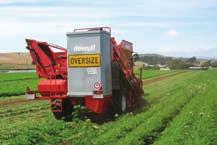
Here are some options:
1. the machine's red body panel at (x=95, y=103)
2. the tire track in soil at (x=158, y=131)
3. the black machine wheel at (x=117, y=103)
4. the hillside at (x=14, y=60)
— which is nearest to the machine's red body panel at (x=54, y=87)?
the machine's red body panel at (x=95, y=103)

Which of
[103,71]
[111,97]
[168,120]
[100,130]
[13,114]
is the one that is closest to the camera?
[100,130]

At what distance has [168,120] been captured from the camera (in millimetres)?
16031

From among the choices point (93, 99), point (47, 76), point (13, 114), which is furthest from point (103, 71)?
point (13, 114)

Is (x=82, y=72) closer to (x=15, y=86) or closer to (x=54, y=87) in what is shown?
(x=54, y=87)

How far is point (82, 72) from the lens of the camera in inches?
672

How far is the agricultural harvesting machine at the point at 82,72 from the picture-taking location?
55.5 ft

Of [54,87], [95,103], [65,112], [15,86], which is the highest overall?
[54,87]

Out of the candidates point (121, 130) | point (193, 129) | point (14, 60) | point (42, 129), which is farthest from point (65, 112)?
point (14, 60)

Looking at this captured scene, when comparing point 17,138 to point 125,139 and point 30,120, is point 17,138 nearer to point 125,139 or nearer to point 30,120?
point 125,139

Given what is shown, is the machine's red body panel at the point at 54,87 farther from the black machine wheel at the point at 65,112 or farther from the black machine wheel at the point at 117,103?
the black machine wheel at the point at 117,103

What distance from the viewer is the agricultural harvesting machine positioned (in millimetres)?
16906

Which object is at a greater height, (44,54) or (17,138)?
(44,54)

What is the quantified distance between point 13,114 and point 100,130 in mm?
5973

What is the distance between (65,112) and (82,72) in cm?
176
